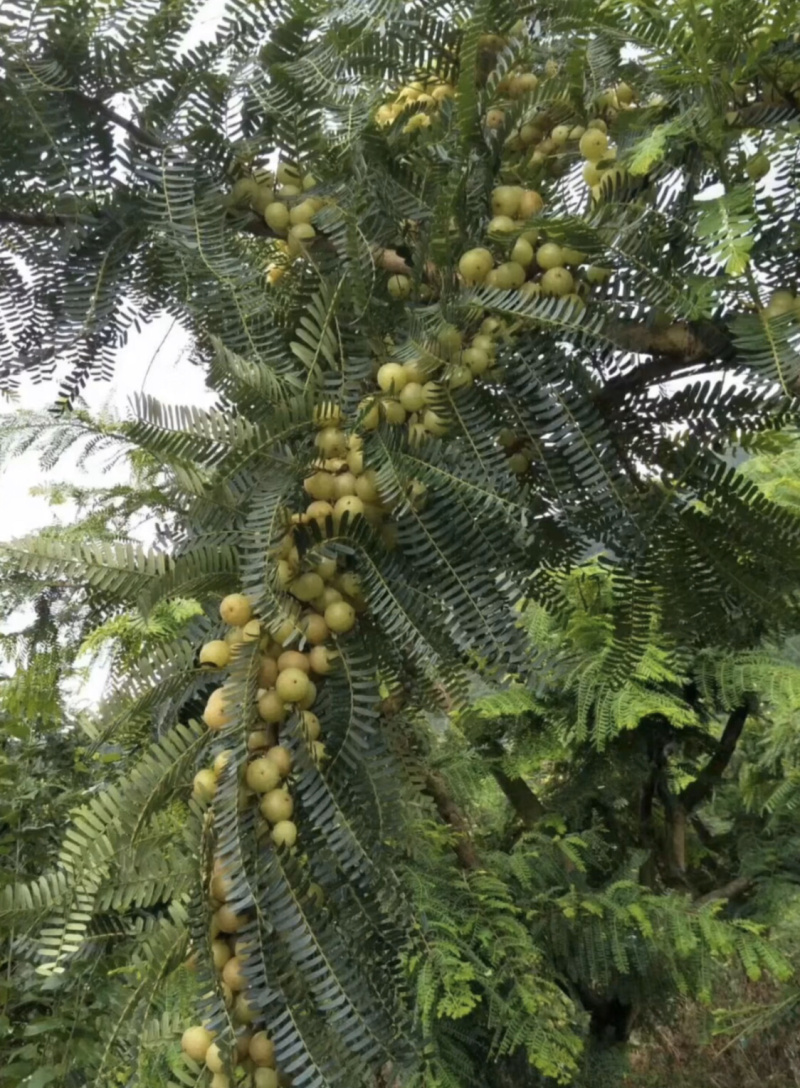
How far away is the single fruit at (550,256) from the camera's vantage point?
375 mm

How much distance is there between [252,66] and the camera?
1.44 ft

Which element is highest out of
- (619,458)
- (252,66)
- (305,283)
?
(252,66)

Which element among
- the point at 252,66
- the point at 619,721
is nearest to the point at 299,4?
the point at 252,66

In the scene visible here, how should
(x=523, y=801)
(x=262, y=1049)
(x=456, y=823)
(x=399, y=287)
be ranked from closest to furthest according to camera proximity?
(x=262, y=1049), (x=399, y=287), (x=456, y=823), (x=523, y=801)

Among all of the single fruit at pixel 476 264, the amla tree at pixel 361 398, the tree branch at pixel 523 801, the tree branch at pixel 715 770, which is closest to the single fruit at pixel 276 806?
the amla tree at pixel 361 398

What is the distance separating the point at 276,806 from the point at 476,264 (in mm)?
224

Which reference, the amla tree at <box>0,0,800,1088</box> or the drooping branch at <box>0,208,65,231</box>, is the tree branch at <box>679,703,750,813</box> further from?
the drooping branch at <box>0,208,65,231</box>

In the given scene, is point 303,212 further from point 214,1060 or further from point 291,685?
point 214,1060

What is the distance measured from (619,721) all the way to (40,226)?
639 millimetres

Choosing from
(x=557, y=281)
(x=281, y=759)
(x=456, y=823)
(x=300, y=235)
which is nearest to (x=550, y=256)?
(x=557, y=281)

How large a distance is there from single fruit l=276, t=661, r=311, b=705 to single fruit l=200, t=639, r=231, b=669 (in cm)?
3

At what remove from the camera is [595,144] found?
0.39 m

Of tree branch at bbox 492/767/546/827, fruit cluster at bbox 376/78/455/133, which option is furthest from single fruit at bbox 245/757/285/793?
tree branch at bbox 492/767/546/827

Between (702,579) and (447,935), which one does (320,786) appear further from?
(447,935)
